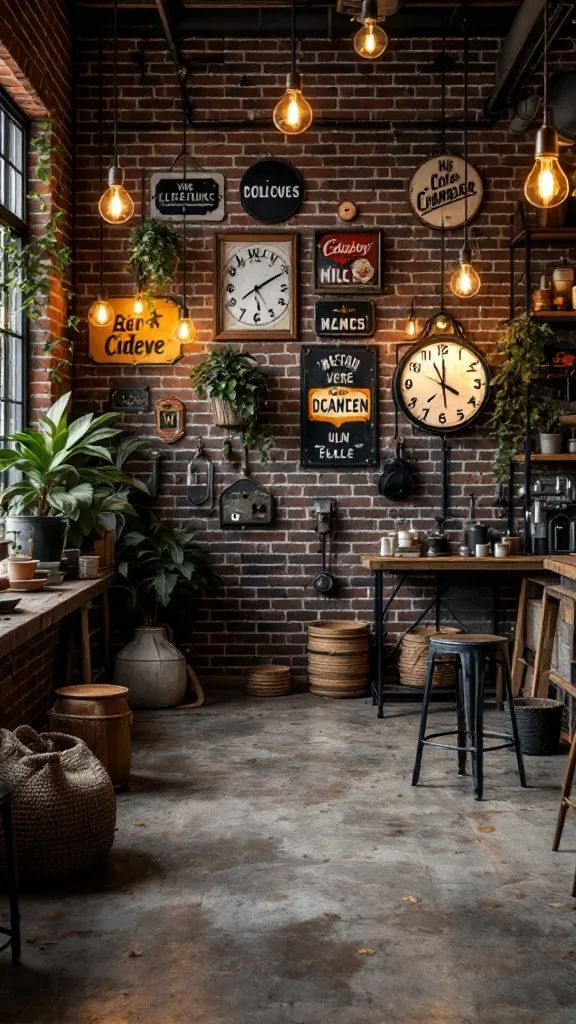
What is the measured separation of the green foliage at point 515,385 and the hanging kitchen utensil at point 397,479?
589 millimetres

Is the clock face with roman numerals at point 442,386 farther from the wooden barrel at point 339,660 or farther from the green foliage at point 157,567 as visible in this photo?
the green foliage at point 157,567

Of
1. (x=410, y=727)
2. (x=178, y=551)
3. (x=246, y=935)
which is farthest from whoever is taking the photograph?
(x=178, y=551)

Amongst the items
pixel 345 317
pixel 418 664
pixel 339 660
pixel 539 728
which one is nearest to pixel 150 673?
pixel 339 660

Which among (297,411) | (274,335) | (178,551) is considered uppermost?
(274,335)

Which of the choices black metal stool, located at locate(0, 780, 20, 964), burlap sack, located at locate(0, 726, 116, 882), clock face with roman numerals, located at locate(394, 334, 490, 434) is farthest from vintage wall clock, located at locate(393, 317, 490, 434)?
black metal stool, located at locate(0, 780, 20, 964)

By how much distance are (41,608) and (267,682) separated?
266cm

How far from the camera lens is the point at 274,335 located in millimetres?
6930

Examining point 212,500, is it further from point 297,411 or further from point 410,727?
point 410,727

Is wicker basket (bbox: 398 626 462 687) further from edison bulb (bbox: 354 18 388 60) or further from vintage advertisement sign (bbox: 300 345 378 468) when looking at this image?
edison bulb (bbox: 354 18 388 60)

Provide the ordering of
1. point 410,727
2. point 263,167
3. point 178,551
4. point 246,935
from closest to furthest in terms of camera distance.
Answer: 1. point 246,935
2. point 410,727
3. point 178,551
4. point 263,167

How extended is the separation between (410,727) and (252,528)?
1.88 m

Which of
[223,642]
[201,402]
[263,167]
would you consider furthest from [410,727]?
[263,167]

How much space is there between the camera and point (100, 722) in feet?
14.2

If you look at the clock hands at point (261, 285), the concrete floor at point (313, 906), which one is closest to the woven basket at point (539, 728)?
the concrete floor at point (313, 906)
